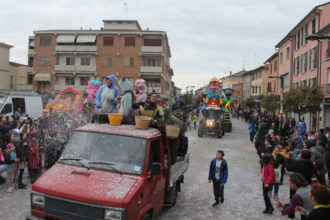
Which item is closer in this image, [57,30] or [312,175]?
[312,175]

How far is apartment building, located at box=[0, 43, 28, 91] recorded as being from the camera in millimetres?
40594

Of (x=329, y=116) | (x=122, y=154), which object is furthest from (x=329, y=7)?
(x=122, y=154)

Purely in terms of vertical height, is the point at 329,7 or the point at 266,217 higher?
the point at 329,7

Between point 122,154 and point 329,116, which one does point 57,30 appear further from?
point 122,154

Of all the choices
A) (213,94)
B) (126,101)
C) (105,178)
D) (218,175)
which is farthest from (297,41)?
(105,178)

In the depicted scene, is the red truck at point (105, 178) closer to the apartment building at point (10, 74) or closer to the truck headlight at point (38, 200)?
the truck headlight at point (38, 200)

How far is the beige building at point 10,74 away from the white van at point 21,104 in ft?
74.8

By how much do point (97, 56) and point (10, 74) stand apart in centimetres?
1357

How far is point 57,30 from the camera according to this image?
41.8 meters

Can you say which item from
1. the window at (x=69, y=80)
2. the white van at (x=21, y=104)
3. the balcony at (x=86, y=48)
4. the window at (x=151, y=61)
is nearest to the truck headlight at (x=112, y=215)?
the white van at (x=21, y=104)

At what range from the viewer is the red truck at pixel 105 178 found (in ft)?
13.5

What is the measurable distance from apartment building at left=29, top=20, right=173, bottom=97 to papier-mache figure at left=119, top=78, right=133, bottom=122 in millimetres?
33421

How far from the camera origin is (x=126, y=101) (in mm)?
6613

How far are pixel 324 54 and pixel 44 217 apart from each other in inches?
979
